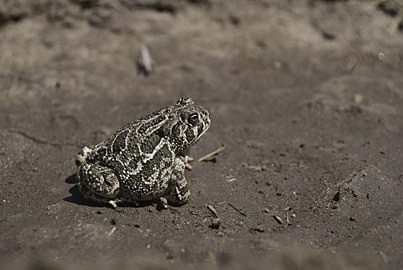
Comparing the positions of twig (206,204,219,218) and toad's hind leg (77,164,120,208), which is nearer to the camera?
toad's hind leg (77,164,120,208)

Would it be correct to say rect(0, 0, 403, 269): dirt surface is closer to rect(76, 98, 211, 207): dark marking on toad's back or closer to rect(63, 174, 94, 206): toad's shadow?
rect(63, 174, 94, 206): toad's shadow

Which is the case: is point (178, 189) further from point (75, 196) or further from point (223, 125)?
point (223, 125)

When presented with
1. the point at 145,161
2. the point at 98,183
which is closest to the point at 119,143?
the point at 145,161

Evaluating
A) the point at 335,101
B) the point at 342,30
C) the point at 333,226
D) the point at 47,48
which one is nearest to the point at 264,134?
the point at 335,101

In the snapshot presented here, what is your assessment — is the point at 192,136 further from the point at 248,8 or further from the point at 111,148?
the point at 248,8

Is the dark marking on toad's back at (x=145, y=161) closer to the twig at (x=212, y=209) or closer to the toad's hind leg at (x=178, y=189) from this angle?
the toad's hind leg at (x=178, y=189)

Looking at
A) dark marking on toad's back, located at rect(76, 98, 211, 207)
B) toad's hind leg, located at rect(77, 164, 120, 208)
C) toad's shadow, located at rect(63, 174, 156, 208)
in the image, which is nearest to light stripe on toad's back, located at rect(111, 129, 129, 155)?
dark marking on toad's back, located at rect(76, 98, 211, 207)
